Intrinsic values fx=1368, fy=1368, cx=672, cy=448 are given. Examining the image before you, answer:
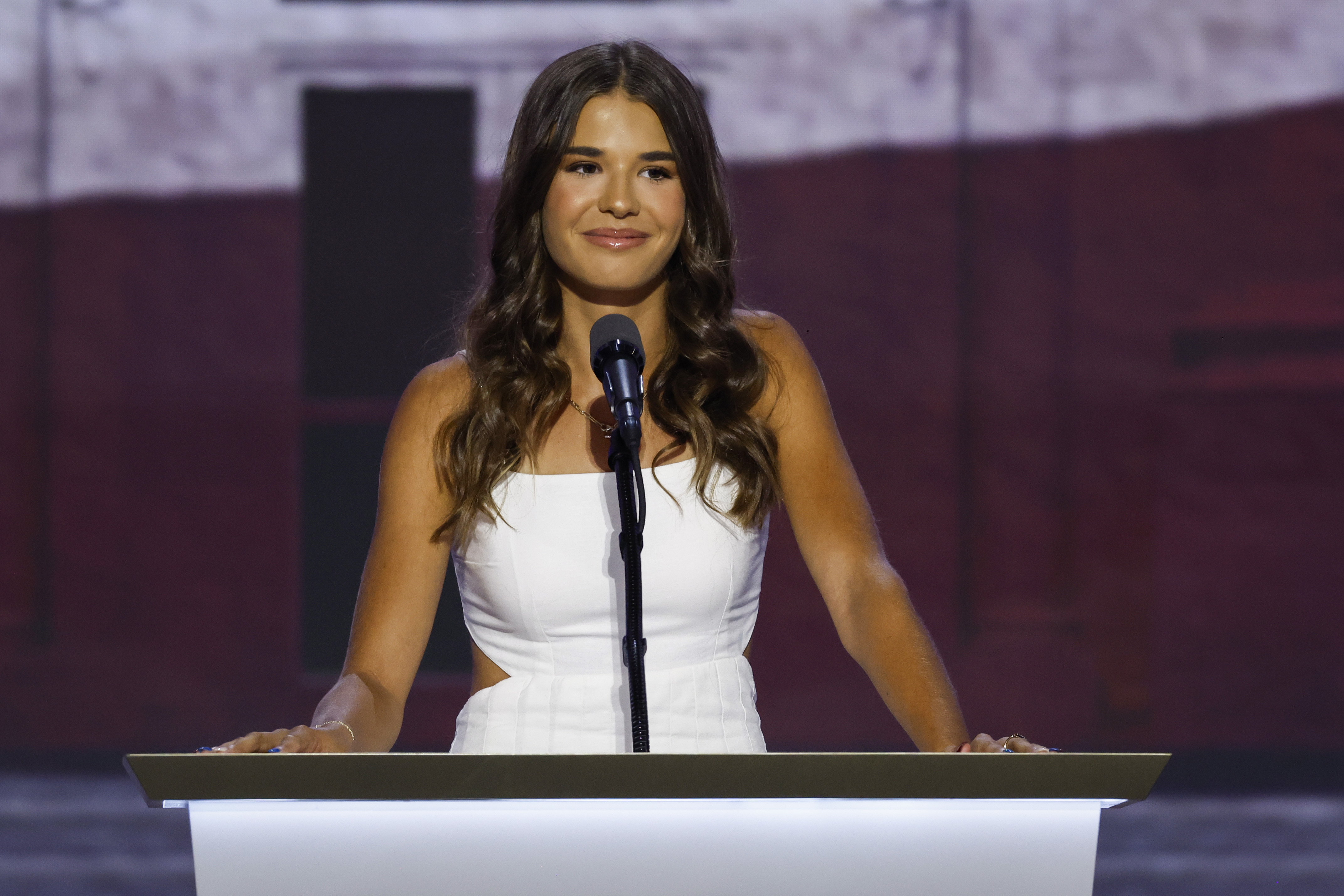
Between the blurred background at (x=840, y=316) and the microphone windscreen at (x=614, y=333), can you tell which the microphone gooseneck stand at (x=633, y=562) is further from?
the blurred background at (x=840, y=316)

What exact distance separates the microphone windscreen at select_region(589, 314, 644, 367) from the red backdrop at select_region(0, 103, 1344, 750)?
325 cm

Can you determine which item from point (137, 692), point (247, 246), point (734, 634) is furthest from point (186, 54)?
point (734, 634)

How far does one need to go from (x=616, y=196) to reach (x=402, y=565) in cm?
50

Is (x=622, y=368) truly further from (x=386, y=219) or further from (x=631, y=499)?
(x=386, y=219)

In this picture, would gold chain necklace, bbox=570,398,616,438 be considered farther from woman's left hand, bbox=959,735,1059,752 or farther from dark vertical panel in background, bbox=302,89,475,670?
dark vertical panel in background, bbox=302,89,475,670

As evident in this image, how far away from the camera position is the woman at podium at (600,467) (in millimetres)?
1604

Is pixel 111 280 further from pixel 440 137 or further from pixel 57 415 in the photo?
pixel 440 137

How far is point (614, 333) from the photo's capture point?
123 centimetres

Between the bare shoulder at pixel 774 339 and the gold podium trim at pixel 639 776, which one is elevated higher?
the bare shoulder at pixel 774 339

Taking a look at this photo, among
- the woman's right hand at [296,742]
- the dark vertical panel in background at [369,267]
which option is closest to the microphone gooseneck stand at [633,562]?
the woman's right hand at [296,742]

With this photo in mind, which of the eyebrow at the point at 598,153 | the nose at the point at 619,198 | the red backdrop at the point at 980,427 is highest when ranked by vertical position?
the eyebrow at the point at 598,153

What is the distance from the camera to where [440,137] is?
4.49 metres

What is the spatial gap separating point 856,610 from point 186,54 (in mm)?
3605

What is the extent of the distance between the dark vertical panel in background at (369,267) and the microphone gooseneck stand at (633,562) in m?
3.35
